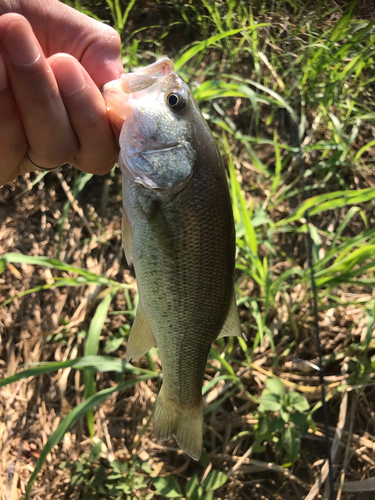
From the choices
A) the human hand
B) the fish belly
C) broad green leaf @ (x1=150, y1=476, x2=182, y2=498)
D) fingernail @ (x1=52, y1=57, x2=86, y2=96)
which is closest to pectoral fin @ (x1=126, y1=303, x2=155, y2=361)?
the fish belly

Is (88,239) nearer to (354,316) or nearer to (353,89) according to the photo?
(354,316)

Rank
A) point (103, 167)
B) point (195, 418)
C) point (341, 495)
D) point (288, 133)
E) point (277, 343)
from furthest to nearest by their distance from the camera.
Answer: point (288, 133), point (277, 343), point (341, 495), point (103, 167), point (195, 418)

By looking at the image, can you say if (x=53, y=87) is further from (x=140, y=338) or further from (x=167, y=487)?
(x=167, y=487)

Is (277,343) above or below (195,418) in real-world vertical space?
below

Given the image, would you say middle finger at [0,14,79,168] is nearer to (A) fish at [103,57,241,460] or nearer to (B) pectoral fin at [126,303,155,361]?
(A) fish at [103,57,241,460]

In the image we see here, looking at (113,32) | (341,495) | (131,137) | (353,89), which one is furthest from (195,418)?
(353,89)
